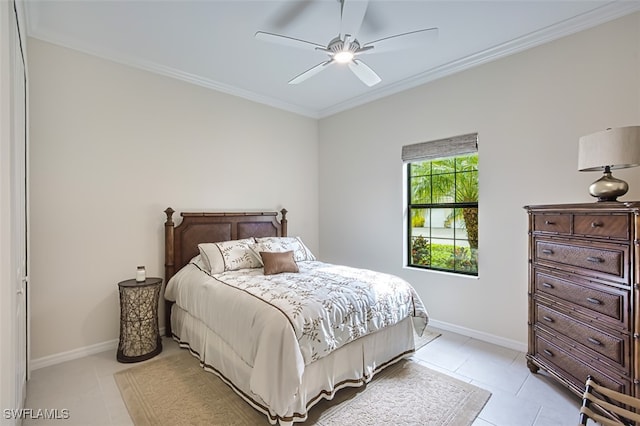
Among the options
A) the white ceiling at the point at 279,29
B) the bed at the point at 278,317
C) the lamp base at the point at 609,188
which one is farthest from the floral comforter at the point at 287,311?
the white ceiling at the point at 279,29

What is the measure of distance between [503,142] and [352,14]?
1.97 metres

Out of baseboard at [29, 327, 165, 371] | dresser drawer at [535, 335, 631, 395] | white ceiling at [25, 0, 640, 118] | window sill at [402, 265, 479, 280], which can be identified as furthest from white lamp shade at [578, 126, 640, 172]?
baseboard at [29, 327, 165, 371]

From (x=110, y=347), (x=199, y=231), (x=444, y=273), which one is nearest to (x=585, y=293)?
(x=444, y=273)

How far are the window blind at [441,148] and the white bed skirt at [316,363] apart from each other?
6.13ft

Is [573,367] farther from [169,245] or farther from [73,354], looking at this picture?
[73,354]

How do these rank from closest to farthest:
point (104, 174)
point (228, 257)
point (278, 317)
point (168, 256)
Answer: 1. point (278, 317)
2. point (104, 174)
3. point (228, 257)
4. point (168, 256)

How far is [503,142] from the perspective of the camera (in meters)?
3.04

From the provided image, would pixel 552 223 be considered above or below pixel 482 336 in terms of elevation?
above

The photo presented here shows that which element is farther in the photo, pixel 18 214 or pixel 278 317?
pixel 278 317

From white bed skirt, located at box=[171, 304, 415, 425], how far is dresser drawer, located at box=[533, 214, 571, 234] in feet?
4.40

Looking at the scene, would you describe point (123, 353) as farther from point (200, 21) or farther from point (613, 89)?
point (613, 89)

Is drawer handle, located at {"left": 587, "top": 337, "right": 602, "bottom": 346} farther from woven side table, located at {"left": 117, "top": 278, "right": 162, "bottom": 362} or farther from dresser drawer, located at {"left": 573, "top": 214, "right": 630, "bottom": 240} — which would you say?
woven side table, located at {"left": 117, "top": 278, "right": 162, "bottom": 362}

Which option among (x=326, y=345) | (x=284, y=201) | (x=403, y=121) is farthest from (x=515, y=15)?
(x=284, y=201)

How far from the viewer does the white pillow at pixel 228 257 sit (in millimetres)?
3053
